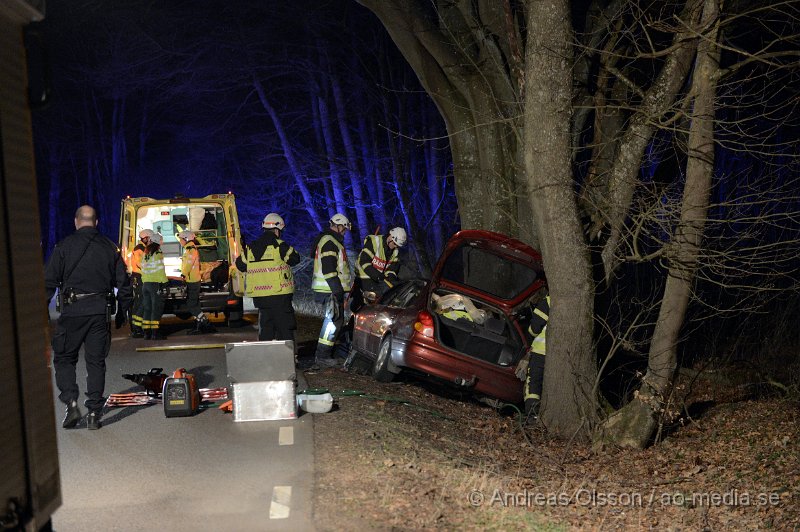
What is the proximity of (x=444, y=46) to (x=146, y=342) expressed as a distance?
6.61m

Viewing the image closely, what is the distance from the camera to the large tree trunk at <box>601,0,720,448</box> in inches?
301

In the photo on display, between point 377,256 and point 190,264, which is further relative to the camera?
point 190,264

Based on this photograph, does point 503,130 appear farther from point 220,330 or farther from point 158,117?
point 158,117

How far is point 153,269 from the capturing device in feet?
46.1

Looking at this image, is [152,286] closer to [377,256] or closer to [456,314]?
[377,256]

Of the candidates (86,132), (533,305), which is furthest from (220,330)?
(86,132)

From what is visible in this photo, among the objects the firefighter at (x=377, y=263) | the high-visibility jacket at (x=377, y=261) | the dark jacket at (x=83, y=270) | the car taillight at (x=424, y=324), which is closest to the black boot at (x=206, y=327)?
the firefighter at (x=377, y=263)

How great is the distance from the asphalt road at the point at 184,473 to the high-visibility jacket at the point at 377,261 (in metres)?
3.81

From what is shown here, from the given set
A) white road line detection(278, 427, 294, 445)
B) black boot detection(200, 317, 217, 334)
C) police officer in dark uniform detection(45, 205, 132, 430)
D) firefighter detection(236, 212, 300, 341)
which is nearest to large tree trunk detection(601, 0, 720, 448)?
white road line detection(278, 427, 294, 445)

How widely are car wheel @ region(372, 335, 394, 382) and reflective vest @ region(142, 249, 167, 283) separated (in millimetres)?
5095

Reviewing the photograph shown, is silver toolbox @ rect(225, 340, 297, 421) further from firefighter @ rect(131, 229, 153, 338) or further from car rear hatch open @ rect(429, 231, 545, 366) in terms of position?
firefighter @ rect(131, 229, 153, 338)

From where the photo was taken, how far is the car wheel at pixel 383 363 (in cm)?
1027

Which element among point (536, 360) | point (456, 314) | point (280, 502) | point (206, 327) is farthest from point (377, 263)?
point (280, 502)

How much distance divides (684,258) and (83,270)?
556 centimetres
